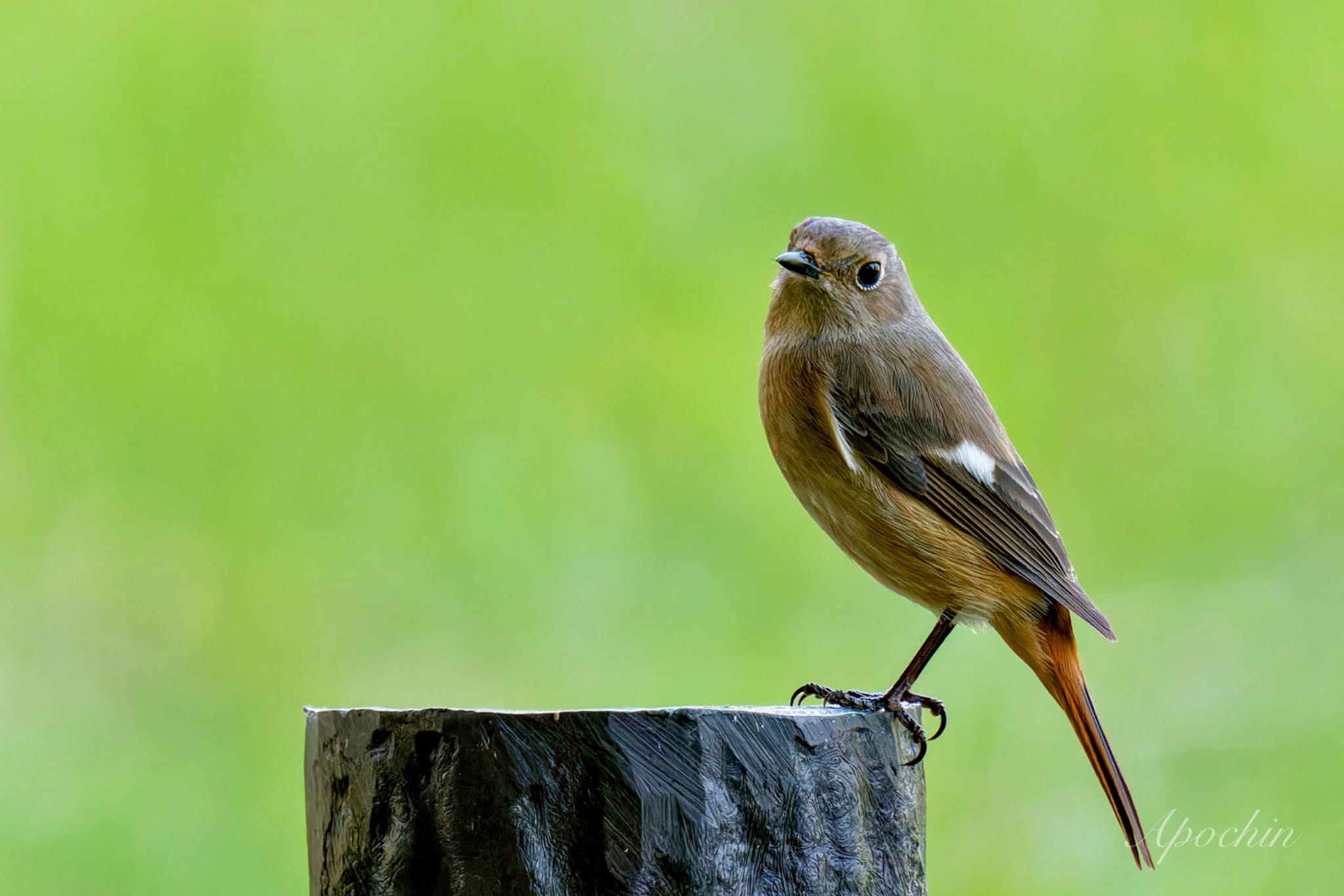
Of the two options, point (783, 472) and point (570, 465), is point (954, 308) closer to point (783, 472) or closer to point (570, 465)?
point (570, 465)

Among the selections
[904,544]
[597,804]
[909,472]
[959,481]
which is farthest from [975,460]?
[597,804]

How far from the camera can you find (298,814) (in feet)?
13.2

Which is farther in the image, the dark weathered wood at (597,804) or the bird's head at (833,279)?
the bird's head at (833,279)

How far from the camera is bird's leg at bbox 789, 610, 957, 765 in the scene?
9.15 feet

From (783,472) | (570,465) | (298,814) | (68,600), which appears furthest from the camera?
(570,465)

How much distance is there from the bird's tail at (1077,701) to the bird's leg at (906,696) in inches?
8.7

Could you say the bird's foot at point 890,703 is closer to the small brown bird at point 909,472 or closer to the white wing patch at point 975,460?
the small brown bird at point 909,472

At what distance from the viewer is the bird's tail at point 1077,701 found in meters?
3.00

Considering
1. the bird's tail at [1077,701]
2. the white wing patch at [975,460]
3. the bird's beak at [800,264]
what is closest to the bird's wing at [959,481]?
the white wing patch at [975,460]

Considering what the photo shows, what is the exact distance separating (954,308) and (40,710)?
3163mm

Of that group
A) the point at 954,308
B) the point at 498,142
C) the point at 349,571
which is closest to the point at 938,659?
the point at 954,308

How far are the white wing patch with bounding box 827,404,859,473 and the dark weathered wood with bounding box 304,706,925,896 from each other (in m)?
1.26

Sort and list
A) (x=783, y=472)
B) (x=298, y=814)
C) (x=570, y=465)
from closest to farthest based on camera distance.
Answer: (x=783, y=472) → (x=298, y=814) → (x=570, y=465)
